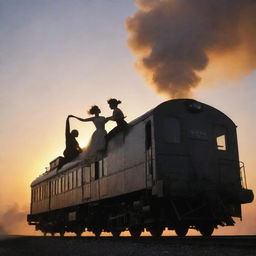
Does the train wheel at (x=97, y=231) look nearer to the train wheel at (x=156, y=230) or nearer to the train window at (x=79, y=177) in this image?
the train window at (x=79, y=177)

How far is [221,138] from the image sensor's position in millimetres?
12422

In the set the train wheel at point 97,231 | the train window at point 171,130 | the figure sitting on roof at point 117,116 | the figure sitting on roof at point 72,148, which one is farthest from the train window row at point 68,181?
the train window at point 171,130

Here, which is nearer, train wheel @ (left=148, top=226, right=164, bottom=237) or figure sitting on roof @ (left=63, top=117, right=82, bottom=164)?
train wheel @ (left=148, top=226, right=164, bottom=237)

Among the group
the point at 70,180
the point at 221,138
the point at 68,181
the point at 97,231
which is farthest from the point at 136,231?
the point at 68,181

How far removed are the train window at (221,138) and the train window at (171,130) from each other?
1460 millimetres

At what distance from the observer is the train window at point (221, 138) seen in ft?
40.3

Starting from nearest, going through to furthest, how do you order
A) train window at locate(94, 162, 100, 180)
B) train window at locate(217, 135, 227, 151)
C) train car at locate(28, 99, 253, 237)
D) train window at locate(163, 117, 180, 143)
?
train car at locate(28, 99, 253, 237) → train window at locate(163, 117, 180, 143) → train window at locate(217, 135, 227, 151) → train window at locate(94, 162, 100, 180)

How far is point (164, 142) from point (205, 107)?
6.99ft

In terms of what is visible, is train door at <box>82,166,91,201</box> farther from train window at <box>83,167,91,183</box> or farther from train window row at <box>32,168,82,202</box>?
train window row at <box>32,168,82,202</box>

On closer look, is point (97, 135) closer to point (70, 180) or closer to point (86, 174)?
point (86, 174)

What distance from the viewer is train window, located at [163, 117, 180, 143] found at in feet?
37.3

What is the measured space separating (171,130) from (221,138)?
6.16 feet

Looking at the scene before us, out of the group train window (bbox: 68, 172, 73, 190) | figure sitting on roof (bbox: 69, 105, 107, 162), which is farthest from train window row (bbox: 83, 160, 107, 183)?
train window (bbox: 68, 172, 73, 190)

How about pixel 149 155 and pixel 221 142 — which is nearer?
pixel 149 155
